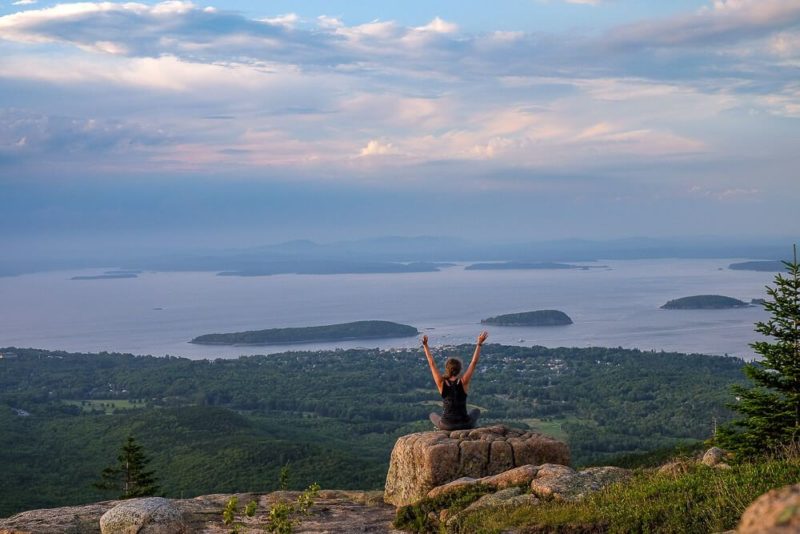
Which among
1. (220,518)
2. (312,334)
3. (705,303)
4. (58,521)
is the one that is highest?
(58,521)

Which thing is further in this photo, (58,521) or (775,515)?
(58,521)

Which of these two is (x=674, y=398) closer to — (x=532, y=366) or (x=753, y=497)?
(x=532, y=366)

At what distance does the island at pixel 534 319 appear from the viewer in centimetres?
16975

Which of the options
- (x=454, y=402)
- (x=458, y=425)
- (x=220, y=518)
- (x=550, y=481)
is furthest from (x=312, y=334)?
(x=550, y=481)

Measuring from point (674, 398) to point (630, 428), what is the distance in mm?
15095

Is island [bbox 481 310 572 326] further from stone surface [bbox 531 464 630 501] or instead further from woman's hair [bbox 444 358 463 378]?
stone surface [bbox 531 464 630 501]

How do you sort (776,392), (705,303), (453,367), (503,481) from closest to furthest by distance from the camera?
1. (503,481)
2. (776,392)
3. (453,367)
4. (705,303)

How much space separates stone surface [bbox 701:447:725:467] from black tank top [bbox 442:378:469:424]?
4.68 metres

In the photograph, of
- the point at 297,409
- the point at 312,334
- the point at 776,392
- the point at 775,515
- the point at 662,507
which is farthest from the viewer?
the point at 312,334

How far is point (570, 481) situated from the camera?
1163 centimetres

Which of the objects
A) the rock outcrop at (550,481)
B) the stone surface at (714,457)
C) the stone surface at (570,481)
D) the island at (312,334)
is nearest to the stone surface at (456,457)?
A: the rock outcrop at (550,481)

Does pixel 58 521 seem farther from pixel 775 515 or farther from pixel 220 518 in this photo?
pixel 775 515

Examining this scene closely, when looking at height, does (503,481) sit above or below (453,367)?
below

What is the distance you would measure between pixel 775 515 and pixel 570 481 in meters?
8.94
